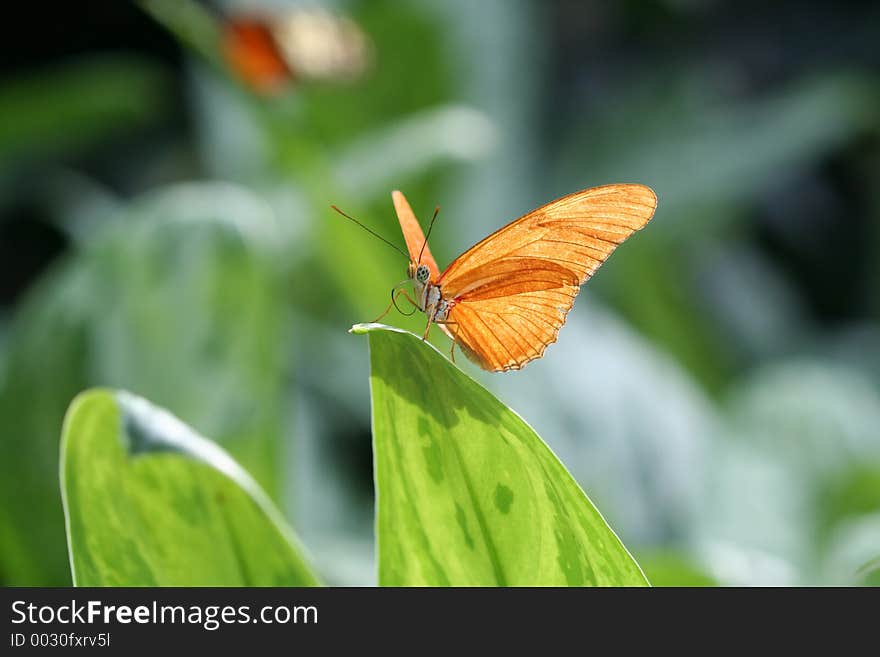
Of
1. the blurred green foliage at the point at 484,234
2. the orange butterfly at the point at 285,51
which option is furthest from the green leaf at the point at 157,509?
the orange butterfly at the point at 285,51

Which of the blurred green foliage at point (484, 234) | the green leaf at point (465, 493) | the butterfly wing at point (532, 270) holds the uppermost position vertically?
the blurred green foliage at point (484, 234)

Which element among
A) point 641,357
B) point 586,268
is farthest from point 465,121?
point 586,268

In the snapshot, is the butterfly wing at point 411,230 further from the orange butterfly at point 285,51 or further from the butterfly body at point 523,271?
the orange butterfly at point 285,51

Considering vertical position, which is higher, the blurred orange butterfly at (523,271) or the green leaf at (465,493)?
the blurred orange butterfly at (523,271)

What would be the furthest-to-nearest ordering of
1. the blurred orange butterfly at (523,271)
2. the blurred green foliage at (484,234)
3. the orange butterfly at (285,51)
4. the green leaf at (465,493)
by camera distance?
the orange butterfly at (285,51) → the blurred green foliage at (484,234) → the blurred orange butterfly at (523,271) → the green leaf at (465,493)

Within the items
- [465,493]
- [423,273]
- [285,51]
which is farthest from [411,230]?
[285,51]

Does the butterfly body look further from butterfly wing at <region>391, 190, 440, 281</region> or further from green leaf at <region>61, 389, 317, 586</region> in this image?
green leaf at <region>61, 389, 317, 586</region>

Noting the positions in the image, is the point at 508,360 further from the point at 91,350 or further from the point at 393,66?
the point at 393,66
